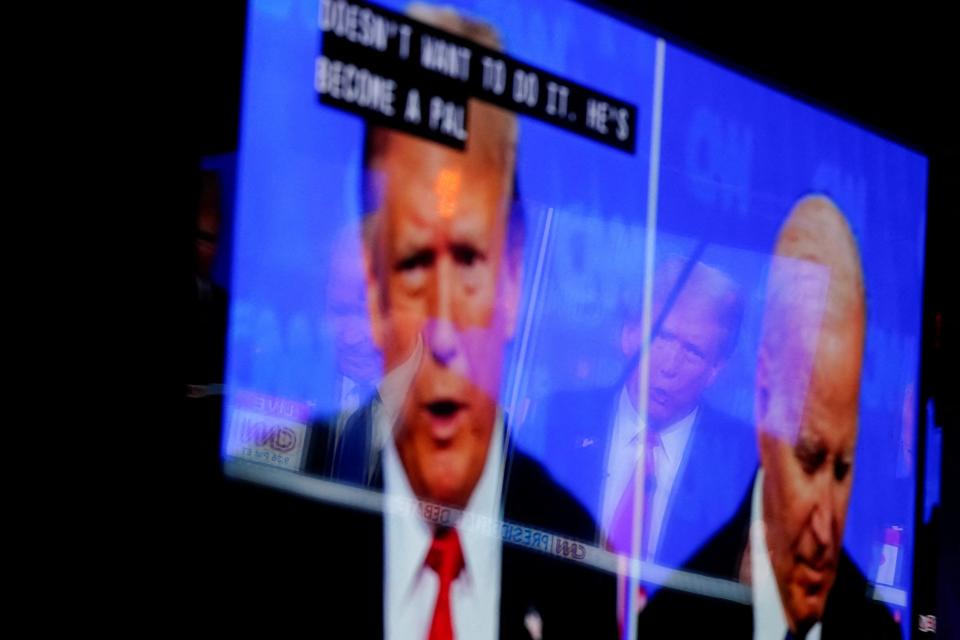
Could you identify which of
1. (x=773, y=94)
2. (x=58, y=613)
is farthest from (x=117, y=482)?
(x=773, y=94)

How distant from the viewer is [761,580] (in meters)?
2.90

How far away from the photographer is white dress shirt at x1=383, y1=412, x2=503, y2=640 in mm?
2391

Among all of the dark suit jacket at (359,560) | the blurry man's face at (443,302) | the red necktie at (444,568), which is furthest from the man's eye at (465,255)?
the red necktie at (444,568)

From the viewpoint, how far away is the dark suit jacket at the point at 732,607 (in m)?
2.73

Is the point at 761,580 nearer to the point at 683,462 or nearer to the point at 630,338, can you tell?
Answer: the point at 683,462

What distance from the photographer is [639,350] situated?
2730 mm

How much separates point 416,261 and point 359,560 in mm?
415

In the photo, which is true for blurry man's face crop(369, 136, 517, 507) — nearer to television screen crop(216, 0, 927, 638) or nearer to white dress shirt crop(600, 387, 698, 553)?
television screen crop(216, 0, 927, 638)

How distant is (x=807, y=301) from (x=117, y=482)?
1315 millimetres

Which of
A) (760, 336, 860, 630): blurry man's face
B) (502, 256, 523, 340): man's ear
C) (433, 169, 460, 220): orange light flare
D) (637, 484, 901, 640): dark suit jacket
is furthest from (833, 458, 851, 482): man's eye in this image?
(433, 169, 460, 220): orange light flare

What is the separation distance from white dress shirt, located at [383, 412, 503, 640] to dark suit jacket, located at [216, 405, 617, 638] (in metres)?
0.02

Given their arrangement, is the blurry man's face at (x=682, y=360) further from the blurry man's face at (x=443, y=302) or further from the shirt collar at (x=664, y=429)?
the blurry man's face at (x=443, y=302)

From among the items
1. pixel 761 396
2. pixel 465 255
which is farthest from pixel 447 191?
pixel 761 396

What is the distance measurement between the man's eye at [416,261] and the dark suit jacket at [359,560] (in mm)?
205
